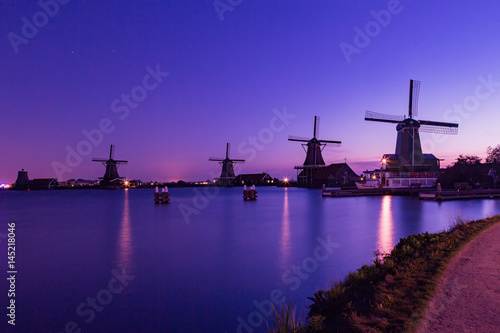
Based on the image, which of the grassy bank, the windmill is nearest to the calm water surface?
the grassy bank

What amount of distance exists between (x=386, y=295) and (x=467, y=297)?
136 centimetres

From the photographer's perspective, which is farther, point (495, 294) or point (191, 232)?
point (191, 232)

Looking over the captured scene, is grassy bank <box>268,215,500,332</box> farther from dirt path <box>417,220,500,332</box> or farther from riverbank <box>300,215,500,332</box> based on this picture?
dirt path <box>417,220,500,332</box>

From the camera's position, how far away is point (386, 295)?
5.96 metres

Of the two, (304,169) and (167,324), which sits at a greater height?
(304,169)

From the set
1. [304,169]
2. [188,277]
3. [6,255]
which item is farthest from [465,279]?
[304,169]

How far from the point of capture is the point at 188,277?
36.3ft

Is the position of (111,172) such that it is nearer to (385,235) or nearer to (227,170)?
(227,170)

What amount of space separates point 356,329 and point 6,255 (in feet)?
54.0

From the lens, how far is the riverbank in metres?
5.05

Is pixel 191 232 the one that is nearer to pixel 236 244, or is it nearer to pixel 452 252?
pixel 236 244

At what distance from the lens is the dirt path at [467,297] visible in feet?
15.4

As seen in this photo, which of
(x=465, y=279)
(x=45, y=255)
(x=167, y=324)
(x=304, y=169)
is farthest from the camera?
(x=304, y=169)

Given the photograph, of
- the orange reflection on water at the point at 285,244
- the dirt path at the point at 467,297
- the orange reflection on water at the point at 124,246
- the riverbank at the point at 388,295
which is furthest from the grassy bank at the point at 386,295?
the orange reflection on water at the point at 124,246
